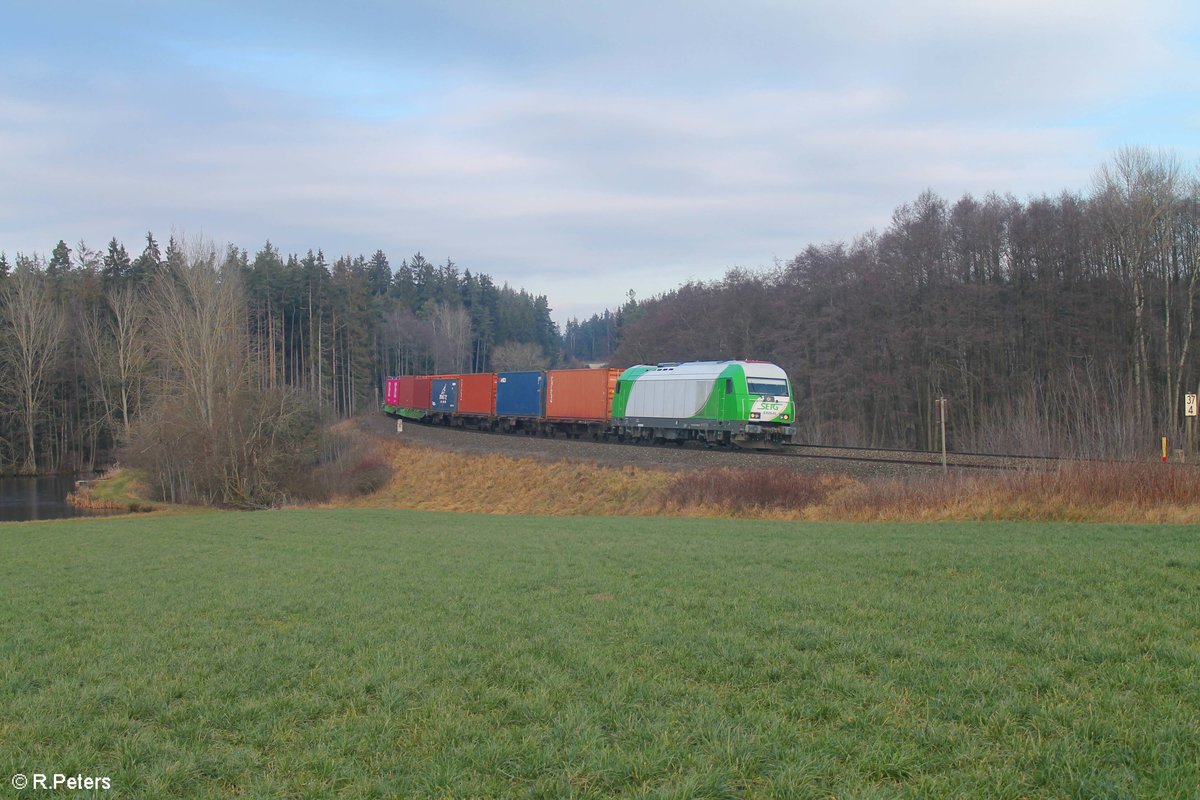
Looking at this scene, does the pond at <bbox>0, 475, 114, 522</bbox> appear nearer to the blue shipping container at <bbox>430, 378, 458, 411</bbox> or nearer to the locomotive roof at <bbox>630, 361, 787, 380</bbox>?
the blue shipping container at <bbox>430, 378, 458, 411</bbox>

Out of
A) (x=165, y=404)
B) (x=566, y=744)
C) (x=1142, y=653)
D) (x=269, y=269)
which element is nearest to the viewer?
(x=566, y=744)

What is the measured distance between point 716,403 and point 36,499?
118 feet

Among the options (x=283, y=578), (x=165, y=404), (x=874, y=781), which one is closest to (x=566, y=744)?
(x=874, y=781)

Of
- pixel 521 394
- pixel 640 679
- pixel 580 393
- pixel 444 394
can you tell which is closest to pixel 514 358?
pixel 444 394

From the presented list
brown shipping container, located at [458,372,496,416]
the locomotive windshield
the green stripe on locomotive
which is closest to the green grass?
the green stripe on locomotive

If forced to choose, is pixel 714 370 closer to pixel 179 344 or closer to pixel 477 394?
pixel 477 394

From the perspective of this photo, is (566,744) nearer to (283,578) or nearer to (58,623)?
(58,623)

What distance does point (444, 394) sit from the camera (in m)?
54.8

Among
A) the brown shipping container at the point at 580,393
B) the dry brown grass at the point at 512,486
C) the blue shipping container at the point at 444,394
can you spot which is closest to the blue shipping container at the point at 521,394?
the brown shipping container at the point at 580,393

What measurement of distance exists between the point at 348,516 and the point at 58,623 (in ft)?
48.0

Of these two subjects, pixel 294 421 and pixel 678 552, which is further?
pixel 294 421

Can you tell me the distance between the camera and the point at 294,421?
131ft

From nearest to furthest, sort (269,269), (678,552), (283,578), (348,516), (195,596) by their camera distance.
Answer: (195,596), (283,578), (678,552), (348,516), (269,269)

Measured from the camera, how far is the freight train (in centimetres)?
2953
